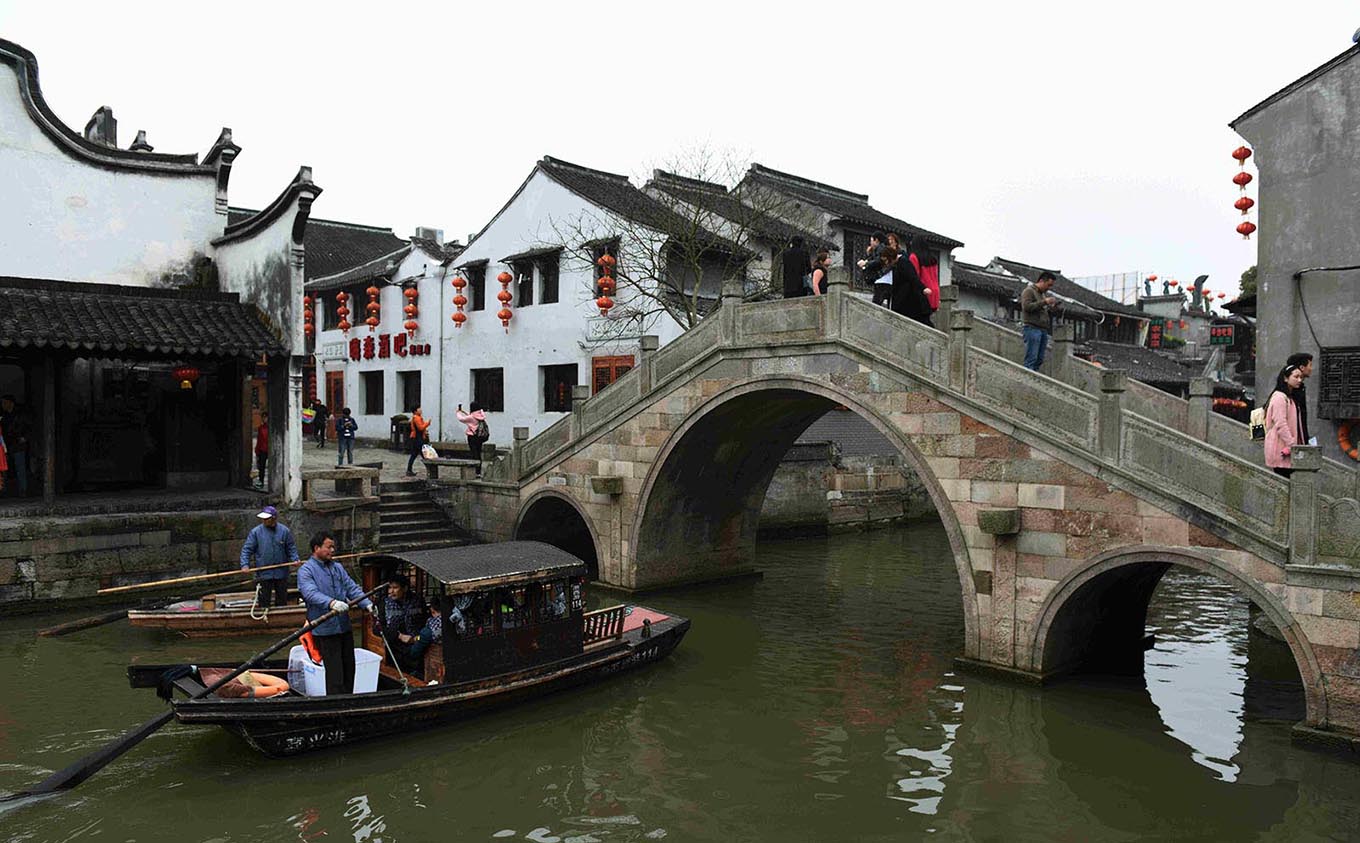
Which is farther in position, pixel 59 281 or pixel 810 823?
pixel 59 281

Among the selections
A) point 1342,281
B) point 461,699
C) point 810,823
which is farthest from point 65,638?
point 1342,281

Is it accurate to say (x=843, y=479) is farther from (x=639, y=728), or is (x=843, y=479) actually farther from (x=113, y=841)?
(x=113, y=841)

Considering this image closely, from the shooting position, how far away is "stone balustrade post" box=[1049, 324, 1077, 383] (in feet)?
46.3

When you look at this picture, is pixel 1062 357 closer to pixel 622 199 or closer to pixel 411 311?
pixel 622 199

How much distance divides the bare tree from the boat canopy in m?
11.0

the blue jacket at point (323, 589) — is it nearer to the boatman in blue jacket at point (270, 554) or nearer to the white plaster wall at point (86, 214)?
the boatman in blue jacket at point (270, 554)

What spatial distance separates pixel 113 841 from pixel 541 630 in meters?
4.78

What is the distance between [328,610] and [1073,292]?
3749 cm

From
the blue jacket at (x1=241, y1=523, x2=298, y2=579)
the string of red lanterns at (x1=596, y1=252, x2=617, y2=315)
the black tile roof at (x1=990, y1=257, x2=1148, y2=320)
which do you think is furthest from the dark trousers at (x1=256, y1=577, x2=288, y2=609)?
the black tile roof at (x1=990, y1=257, x2=1148, y2=320)

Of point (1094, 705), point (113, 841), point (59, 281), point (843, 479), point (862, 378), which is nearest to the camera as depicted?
point (113, 841)

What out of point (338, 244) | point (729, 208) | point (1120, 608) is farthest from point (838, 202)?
point (1120, 608)

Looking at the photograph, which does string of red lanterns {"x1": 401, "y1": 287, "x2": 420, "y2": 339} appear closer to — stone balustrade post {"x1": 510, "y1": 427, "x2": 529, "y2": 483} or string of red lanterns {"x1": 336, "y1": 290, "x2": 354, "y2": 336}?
string of red lanterns {"x1": 336, "y1": 290, "x2": 354, "y2": 336}

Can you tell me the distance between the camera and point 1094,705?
1148 cm

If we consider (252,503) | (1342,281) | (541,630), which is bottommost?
(541,630)
